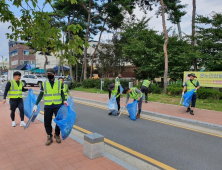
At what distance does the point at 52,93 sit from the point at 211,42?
12307mm

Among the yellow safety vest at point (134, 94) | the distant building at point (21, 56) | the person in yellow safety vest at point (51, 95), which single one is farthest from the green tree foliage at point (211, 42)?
the distant building at point (21, 56)

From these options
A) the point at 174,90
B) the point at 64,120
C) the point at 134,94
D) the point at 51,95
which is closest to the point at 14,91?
the point at 51,95

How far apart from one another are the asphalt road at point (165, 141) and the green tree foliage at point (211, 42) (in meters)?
8.46

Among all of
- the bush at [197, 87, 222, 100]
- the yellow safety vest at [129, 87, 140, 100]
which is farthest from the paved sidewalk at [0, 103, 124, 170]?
the bush at [197, 87, 222, 100]

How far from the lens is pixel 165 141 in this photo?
5219 millimetres

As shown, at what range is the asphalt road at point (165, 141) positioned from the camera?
4.06m

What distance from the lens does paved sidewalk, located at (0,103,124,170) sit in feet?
11.6

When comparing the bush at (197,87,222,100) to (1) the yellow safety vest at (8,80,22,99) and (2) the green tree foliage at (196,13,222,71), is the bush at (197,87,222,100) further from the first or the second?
(1) the yellow safety vest at (8,80,22,99)

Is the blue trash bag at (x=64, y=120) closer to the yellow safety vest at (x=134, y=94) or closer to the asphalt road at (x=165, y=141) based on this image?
the asphalt road at (x=165, y=141)

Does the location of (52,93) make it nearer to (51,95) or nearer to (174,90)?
(51,95)

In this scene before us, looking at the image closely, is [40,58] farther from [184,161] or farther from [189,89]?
[184,161]

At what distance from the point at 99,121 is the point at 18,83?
10.3 feet

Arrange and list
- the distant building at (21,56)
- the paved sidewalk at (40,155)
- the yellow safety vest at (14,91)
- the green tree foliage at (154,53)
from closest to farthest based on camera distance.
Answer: the paved sidewalk at (40,155) < the yellow safety vest at (14,91) < the green tree foliage at (154,53) < the distant building at (21,56)

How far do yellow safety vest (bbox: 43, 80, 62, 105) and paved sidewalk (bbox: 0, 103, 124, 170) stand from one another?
1.07 metres
